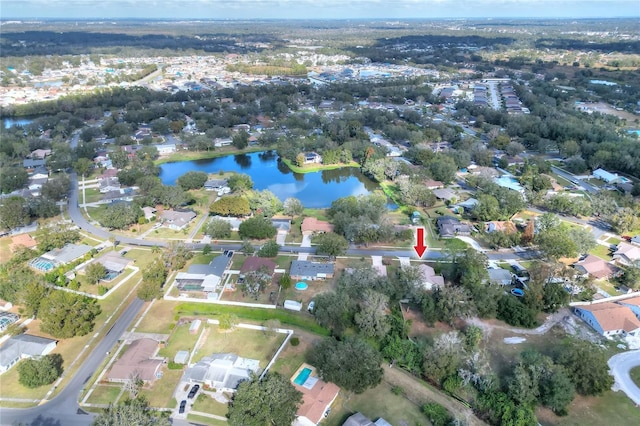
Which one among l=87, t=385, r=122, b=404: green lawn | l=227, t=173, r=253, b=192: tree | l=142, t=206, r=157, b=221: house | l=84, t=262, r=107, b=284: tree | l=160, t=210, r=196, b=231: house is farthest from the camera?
l=227, t=173, r=253, b=192: tree

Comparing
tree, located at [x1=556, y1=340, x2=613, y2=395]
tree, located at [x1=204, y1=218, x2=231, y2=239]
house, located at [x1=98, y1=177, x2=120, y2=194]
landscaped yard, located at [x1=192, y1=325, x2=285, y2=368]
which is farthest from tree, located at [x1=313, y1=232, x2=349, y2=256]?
house, located at [x1=98, y1=177, x2=120, y2=194]

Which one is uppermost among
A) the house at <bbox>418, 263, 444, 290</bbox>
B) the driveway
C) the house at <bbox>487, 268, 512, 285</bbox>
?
the house at <bbox>418, 263, 444, 290</bbox>

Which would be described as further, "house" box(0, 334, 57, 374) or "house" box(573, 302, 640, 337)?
"house" box(573, 302, 640, 337)

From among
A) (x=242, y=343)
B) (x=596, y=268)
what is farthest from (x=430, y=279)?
(x=242, y=343)

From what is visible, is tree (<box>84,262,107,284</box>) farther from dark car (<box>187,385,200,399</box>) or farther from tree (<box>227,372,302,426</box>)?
tree (<box>227,372,302,426</box>)

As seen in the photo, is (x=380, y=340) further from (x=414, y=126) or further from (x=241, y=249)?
(x=414, y=126)

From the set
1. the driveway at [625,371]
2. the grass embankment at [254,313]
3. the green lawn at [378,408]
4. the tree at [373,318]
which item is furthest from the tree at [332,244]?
the driveway at [625,371]

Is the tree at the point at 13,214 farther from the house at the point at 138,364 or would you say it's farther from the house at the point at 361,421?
the house at the point at 361,421
